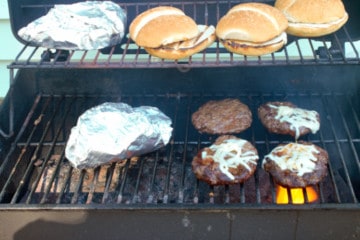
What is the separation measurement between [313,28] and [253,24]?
34 cm

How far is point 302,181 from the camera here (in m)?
1.87

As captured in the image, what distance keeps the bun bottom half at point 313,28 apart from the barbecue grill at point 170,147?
53 mm

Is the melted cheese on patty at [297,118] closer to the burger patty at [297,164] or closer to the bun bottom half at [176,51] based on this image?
the burger patty at [297,164]

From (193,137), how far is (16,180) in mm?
1069

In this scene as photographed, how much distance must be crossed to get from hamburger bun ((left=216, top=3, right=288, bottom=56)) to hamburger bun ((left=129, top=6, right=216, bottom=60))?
11 centimetres

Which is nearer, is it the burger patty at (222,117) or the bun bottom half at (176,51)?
the bun bottom half at (176,51)

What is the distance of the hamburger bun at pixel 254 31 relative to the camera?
6.09 ft

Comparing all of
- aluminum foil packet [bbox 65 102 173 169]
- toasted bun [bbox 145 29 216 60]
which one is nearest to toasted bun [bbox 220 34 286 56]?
toasted bun [bbox 145 29 216 60]

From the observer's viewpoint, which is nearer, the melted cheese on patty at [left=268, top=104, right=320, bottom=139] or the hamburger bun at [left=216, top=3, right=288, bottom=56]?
the hamburger bun at [left=216, top=3, right=288, bottom=56]

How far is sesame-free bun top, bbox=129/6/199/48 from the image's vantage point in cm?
189

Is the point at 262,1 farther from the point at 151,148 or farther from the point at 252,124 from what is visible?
the point at 151,148

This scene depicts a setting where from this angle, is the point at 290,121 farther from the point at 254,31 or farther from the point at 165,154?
the point at 165,154

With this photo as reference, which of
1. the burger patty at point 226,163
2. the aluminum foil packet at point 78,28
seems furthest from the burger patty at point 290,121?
the aluminum foil packet at point 78,28

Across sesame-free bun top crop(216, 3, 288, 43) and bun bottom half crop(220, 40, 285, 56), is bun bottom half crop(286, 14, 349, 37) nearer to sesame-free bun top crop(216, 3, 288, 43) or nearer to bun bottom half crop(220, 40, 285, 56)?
sesame-free bun top crop(216, 3, 288, 43)
